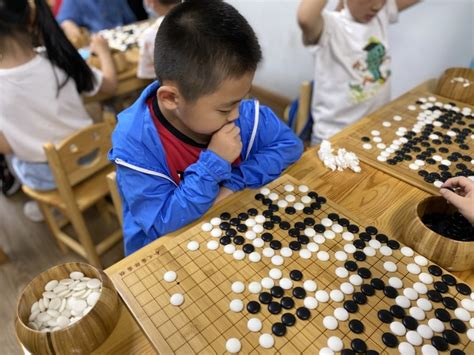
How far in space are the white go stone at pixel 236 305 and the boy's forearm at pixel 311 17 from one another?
113 cm

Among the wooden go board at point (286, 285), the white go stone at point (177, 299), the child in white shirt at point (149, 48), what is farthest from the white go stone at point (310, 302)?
the child in white shirt at point (149, 48)

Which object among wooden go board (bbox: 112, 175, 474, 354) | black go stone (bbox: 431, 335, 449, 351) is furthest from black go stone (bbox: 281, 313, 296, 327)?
black go stone (bbox: 431, 335, 449, 351)

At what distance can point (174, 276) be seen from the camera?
677mm

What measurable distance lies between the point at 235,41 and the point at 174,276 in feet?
1.60

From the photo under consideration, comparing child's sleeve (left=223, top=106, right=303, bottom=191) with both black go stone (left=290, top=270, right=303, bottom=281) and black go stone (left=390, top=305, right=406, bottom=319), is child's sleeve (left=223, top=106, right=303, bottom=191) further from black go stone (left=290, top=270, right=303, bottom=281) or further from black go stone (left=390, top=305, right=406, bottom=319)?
black go stone (left=390, top=305, right=406, bottom=319)

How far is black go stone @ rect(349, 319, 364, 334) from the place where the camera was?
1.93 feet

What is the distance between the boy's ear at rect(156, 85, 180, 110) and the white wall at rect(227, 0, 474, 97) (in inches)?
66.2

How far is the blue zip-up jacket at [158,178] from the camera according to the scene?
2.66 feet

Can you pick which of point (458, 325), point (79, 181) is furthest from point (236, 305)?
point (79, 181)

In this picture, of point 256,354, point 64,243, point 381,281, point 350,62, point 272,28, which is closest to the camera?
point 256,354

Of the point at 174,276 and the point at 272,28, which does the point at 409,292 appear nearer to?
the point at 174,276

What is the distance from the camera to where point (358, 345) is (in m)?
0.56

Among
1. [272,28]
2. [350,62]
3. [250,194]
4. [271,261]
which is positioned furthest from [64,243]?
[272,28]

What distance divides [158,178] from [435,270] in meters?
0.61
